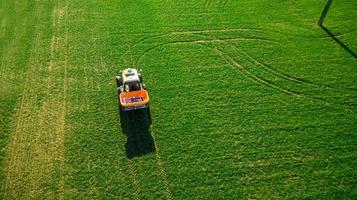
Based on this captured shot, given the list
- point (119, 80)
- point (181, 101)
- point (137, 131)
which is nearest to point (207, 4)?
→ point (181, 101)

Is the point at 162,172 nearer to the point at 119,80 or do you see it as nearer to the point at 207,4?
the point at 119,80

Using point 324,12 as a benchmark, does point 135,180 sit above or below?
below

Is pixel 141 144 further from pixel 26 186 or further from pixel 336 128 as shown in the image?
pixel 336 128

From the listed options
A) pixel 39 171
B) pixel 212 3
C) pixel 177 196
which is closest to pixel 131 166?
pixel 177 196

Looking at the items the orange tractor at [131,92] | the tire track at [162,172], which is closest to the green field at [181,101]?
the tire track at [162,172]

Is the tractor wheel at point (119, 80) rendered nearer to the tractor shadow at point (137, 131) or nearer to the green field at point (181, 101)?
the green field at point (181, 101)

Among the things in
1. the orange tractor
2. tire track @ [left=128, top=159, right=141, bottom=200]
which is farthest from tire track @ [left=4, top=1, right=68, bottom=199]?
the orange tractor

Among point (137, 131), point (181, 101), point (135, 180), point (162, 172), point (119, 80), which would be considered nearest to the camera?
point (135, 180)

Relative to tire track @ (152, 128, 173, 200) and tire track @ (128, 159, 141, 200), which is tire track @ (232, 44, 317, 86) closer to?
tire track @ (152, 128, 173, 200)
